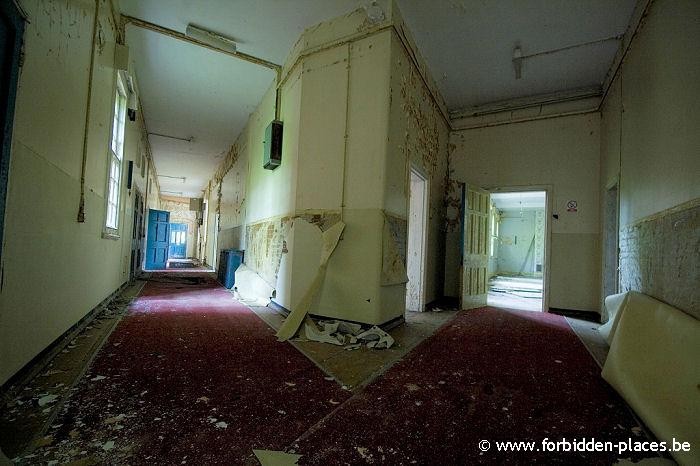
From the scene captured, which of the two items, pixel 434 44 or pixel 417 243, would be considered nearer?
pixel 434 44

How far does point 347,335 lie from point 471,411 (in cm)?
155

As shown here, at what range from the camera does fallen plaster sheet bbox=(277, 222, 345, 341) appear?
3.02m

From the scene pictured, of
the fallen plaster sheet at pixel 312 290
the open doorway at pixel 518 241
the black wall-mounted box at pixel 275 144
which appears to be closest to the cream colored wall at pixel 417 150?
the fallen plaster sheet at pixel 312 290

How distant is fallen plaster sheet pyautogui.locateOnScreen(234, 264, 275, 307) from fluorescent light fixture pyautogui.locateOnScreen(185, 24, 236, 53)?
3.34m

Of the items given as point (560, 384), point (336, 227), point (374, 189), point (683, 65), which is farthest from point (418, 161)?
point (560, 384)

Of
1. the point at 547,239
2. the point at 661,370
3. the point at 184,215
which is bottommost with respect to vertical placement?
the point at 661,370

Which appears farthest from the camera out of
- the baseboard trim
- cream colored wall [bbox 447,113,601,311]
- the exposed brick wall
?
cream colored wall [bbox 447,113,601,311]

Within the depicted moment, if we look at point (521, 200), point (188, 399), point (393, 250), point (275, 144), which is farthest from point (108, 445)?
point (521, 200)

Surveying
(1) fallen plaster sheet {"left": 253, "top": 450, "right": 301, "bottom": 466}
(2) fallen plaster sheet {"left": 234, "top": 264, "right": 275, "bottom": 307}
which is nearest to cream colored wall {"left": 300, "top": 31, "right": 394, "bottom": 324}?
(2) fallen plaster sheet {"left": 234, "top": 264, "right": 275, "bottom": 307}

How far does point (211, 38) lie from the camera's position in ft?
13.1

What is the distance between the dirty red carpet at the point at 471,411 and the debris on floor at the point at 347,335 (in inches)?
13.9

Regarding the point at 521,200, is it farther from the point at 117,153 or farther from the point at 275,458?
the point at 275,458

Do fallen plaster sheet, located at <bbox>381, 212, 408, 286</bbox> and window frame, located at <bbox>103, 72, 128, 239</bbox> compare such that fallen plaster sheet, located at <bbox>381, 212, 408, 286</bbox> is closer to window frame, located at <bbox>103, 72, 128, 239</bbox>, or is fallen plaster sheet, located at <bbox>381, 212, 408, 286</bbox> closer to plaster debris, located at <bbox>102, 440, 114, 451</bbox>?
plaster debris, located at <bbox>102, 440, 114, 451</bbox>

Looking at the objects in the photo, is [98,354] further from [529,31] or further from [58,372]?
[529,31]
